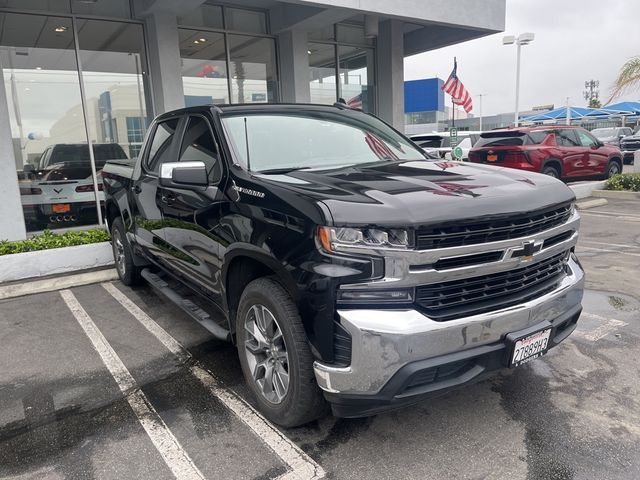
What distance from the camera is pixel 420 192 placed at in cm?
272

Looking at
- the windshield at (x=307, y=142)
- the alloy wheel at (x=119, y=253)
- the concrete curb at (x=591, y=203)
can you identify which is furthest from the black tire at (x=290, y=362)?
the concrete curb at (x=591, y=203)

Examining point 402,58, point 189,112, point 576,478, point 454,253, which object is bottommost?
point 576,478

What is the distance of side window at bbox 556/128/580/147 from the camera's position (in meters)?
13.2

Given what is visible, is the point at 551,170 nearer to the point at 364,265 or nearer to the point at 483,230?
the point at 483,230

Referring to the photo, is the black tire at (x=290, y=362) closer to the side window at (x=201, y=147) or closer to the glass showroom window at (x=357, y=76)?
the side window at (x=201, y=147)

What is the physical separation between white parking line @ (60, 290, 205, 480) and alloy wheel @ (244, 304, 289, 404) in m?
0.58

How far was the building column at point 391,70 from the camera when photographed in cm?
1207

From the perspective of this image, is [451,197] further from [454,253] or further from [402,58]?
[402,58]

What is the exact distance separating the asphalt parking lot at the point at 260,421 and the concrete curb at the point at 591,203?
748 cm

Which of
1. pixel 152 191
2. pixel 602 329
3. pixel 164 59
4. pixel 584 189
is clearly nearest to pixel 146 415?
pixel 152 191

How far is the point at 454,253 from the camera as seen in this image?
2.54m

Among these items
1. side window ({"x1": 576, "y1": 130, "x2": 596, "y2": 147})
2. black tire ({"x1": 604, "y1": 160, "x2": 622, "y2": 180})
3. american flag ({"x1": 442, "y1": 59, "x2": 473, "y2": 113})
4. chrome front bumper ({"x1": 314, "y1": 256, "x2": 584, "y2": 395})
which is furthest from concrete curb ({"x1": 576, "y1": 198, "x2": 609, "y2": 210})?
chrome front bumper ({"x1": 314, "y1": 256, "x2": 584, "y2": 395})

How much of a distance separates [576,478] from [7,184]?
7.82 meters

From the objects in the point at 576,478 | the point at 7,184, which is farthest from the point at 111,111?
the point at 576,478
